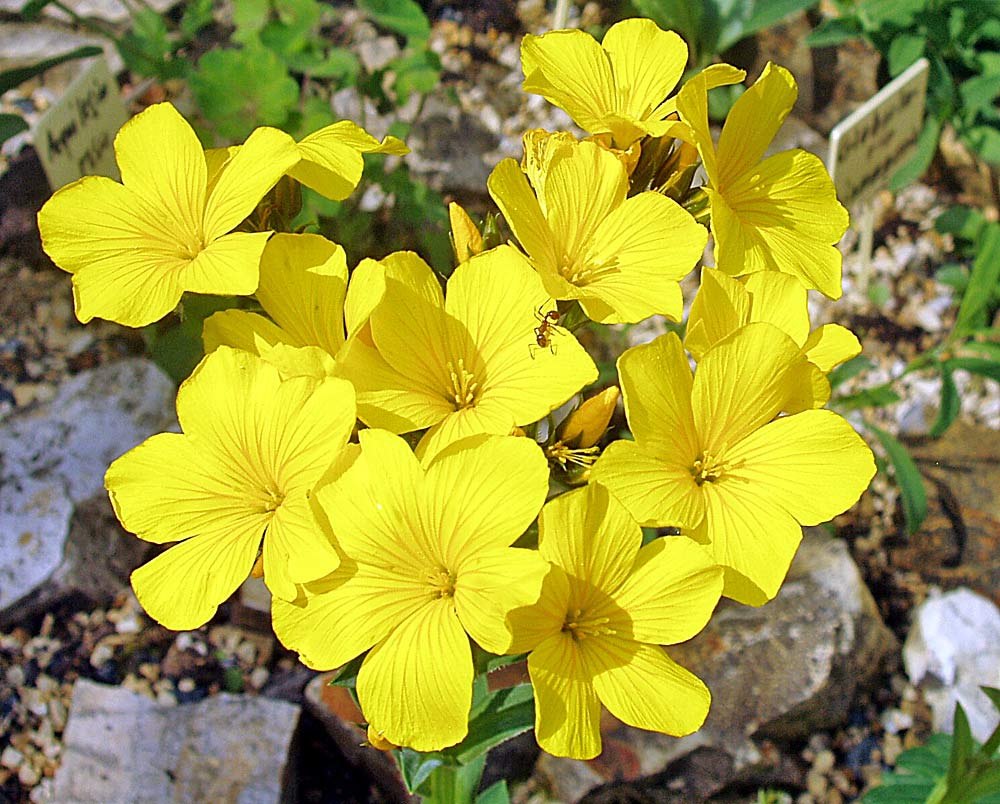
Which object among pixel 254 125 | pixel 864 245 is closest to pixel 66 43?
pixel 254 125

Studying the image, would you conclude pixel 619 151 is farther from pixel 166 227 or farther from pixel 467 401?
pixel 166 227

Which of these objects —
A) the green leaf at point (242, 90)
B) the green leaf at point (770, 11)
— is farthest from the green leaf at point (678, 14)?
the green leaf at point (242, 90)

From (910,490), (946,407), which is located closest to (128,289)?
(910,490)

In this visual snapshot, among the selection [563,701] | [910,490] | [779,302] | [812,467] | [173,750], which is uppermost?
[779,302]

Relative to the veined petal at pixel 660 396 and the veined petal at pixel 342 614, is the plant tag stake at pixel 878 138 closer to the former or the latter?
the veined petal at pixel 660 396

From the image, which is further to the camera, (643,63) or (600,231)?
(643,63)

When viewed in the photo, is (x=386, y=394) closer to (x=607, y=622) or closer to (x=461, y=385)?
(x=461, y=385)

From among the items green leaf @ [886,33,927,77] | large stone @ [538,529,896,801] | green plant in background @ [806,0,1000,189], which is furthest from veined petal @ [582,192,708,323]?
green leaf @ [886,33,927,77]
